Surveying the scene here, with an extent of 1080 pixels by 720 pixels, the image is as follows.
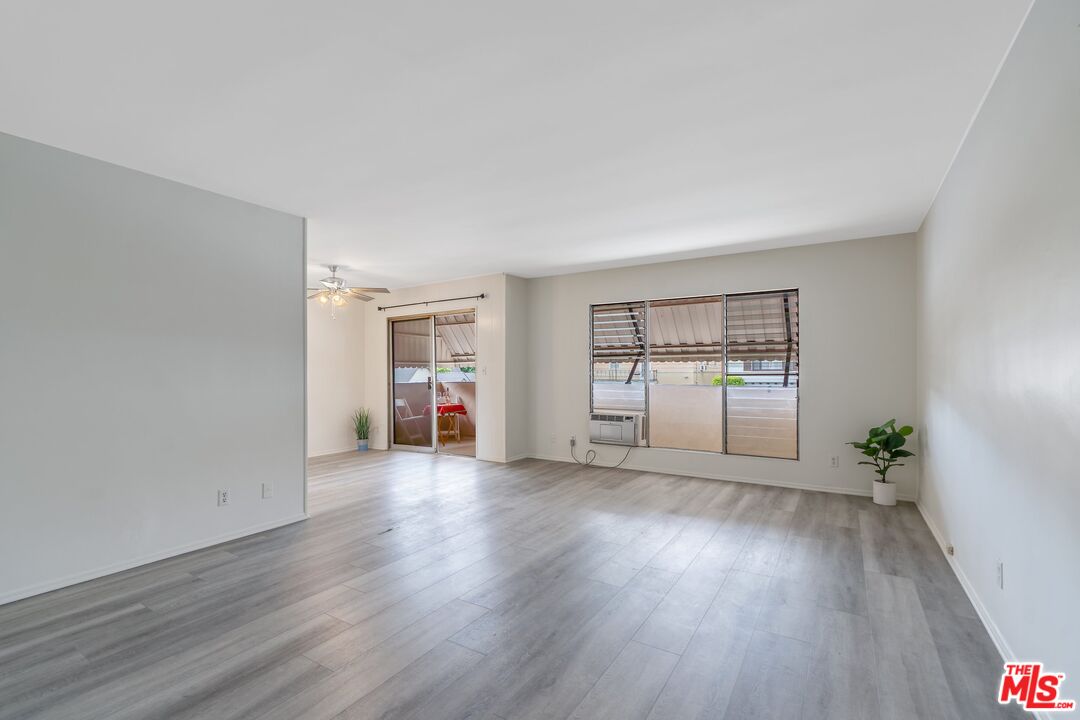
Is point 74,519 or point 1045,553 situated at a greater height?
point 1045,553

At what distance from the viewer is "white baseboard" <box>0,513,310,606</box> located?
8.97 ft

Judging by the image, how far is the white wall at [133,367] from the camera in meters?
2.77

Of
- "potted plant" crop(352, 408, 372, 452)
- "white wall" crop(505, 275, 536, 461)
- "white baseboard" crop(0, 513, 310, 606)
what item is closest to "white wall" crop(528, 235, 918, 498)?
"white wall" crop(505, 275, 536, 461)

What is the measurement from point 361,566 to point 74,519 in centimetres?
172

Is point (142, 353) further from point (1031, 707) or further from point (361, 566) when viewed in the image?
point (1031, 707)

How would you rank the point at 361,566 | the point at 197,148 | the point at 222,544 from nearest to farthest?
the point at 197,148
the point at 361,566
the point at 222,544

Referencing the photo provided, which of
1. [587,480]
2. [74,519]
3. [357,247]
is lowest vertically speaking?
[587,480]

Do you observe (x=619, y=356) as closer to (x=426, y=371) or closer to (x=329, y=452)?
(x=426, y=371)

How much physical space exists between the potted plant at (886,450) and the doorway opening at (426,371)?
202 inches

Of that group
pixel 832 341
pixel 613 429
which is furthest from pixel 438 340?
pixel 832 341

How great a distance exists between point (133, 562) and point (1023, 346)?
196 inches

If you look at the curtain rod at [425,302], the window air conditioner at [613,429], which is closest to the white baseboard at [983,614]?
the window air conditioner at [613,429]

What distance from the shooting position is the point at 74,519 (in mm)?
2912

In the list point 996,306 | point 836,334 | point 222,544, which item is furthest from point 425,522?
point 836,334
